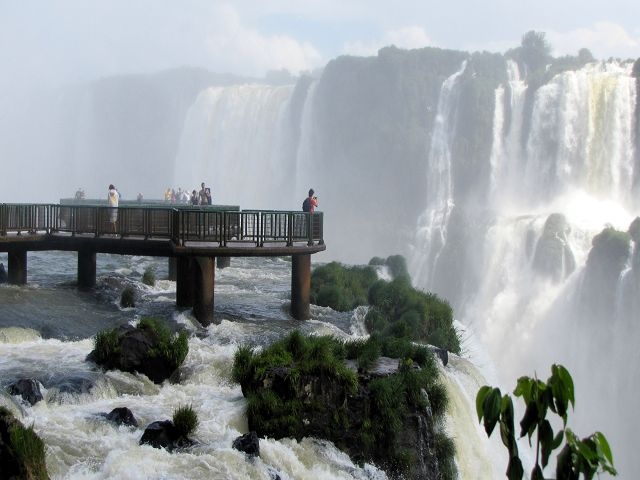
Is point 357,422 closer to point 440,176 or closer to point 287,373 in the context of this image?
point 287,373

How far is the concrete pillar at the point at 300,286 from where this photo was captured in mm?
20062

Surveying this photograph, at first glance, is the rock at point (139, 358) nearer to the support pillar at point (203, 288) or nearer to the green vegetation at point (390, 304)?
the support pillar at point (203, 288)

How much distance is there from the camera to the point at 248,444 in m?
10.8

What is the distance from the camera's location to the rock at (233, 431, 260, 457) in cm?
1067

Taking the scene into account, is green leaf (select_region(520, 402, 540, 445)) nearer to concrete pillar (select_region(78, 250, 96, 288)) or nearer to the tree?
concrete pillar (select_region(78, 250, 96, 288))

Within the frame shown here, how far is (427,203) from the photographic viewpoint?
58.9 m

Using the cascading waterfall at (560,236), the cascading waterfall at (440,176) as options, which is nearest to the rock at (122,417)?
the cascading waterfall at (560,236)

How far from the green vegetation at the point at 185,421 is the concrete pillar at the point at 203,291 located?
24.5 ft

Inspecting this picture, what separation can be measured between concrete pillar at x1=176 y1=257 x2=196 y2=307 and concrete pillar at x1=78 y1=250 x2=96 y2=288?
4.01 meters

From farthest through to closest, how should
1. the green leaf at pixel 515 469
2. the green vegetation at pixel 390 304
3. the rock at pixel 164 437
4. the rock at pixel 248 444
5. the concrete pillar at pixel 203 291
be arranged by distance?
1. the green vegetation at pixel 390 304
2. the concrete pillar at pixel 203 291
3. the rock at pixel 248 444
4. the rock at pixel 164 437
5. the green leaf at pixel 515 469

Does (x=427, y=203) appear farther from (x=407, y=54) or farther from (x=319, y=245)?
(x=319, y=245)

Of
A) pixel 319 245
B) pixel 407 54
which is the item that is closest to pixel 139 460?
pixel 319 245

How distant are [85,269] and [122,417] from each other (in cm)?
1267

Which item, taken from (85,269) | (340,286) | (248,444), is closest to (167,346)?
(248,444)
